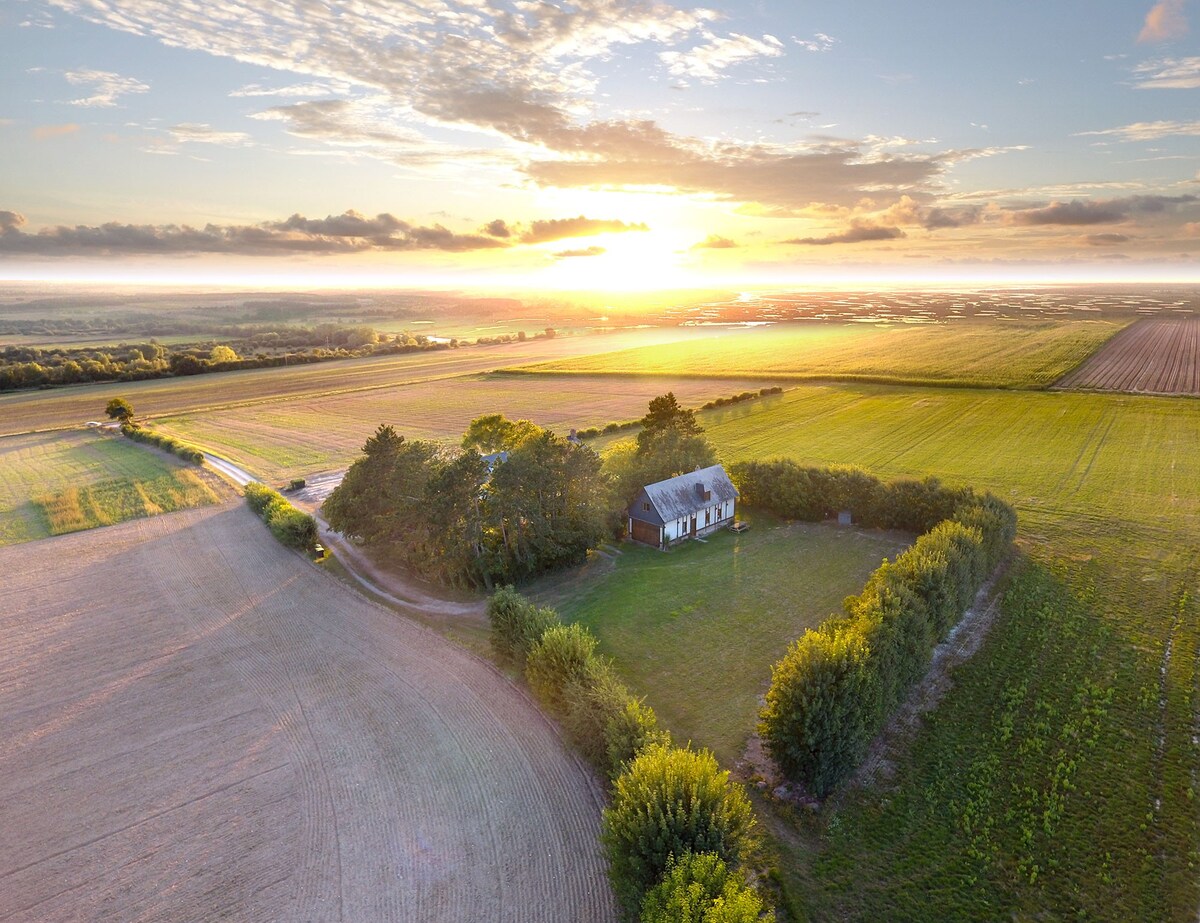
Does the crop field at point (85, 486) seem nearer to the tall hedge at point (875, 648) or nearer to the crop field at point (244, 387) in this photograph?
the crop field at point (244, 387)

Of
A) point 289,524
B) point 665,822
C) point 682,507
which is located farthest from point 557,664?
point 289,524

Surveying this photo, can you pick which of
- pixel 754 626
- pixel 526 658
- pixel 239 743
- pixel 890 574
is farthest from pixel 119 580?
pixel 890 574

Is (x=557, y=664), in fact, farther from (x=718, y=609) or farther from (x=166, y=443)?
(x=166, y=443)

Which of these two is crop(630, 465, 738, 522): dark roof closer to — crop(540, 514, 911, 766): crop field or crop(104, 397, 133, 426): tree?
crop(540, 514, 911, 766): crop field

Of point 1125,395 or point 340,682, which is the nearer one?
point 340,682

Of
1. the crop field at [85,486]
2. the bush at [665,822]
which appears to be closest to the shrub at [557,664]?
the bush at [665,822]

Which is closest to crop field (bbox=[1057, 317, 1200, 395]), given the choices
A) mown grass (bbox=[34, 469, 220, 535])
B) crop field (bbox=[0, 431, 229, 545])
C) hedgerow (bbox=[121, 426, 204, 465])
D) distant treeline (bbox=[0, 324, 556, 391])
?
mown grass (bbox=[34, 469, 220, 535])

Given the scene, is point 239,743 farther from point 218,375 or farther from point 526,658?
point 218,375
